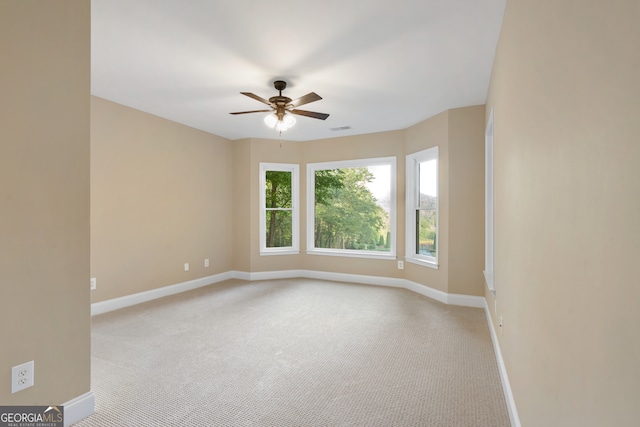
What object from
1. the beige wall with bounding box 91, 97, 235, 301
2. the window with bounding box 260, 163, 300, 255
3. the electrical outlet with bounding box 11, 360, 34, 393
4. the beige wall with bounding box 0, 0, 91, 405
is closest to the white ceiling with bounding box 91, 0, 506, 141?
the beige wall with bounding box 91, 97, 235, 301

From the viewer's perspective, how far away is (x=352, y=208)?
19.6 ft

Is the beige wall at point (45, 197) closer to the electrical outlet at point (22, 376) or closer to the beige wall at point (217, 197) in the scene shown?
the electrical outlet at point (22, 376)

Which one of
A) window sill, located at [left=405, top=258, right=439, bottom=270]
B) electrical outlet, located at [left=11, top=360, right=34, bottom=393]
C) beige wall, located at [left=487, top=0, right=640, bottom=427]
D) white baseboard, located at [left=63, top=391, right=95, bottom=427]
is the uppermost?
beige wall, located at [left=487, top=0, right=640, bottom=427]

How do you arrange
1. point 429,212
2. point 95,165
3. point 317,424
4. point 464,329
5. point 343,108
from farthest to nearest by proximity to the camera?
point 429,212 → point 343,108 → point 95,165 → point 464,329 → point 317,424

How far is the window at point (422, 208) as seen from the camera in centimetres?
486

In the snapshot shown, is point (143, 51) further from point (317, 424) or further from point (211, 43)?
point (317, 424)

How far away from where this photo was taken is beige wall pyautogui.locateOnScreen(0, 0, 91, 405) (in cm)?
168

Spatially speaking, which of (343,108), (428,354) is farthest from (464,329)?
(343,108)

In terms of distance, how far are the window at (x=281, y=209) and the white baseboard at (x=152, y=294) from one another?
42.8 inches

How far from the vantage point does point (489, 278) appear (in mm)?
3488

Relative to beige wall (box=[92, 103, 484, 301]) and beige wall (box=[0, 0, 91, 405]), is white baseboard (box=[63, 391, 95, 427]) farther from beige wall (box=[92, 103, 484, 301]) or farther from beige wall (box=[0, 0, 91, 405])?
beige wall (box=[92, 103, 484, 301])

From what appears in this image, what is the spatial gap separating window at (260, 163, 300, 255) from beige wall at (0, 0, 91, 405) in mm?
4143

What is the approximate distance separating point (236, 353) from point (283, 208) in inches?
142

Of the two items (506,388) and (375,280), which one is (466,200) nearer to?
(375,280)
